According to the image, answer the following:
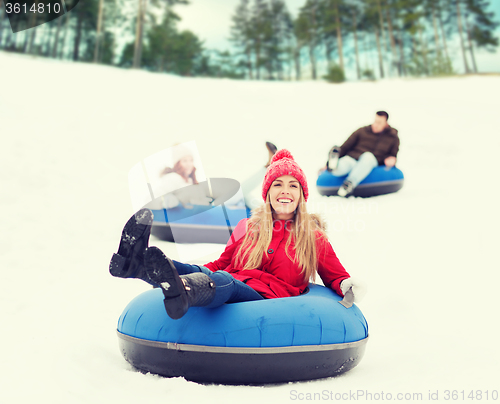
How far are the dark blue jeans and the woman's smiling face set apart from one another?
509 millimetres

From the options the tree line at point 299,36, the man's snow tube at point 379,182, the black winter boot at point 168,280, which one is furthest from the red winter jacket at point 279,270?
the tree line at point 299,36

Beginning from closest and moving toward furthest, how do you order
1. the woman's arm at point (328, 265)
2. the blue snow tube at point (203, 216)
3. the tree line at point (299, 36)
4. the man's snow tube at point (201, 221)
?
the woman's arm at point (328, 265), the blue snow tube at point (203, 216), the man's snow tube at point (201, 221), the tree line at point (299, 36)

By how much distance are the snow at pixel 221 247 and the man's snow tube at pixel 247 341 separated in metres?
0.07

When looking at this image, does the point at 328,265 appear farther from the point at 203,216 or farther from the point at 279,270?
the point at 203,216

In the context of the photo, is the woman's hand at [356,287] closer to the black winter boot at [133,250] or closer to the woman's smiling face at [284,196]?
the woman's smiling face at [284,196]

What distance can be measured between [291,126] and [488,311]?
8524 mm

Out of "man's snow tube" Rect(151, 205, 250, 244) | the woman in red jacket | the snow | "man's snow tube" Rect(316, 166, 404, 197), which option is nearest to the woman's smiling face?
the woman in red jacket

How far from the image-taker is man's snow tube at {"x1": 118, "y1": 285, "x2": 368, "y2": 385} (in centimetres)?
174

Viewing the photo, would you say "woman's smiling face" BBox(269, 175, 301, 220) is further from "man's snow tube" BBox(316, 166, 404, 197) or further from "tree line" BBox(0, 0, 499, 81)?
"tree line" BBox(0, 0, 499, 81)

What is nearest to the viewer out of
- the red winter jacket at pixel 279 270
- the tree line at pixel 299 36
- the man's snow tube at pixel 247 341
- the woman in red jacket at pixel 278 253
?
the man's snow tube at pixel 247 341

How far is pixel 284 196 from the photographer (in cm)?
231

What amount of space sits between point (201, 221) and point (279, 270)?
2148mm

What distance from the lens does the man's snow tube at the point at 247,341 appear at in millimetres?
1738

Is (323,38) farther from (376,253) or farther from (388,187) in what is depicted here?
(376,253)
